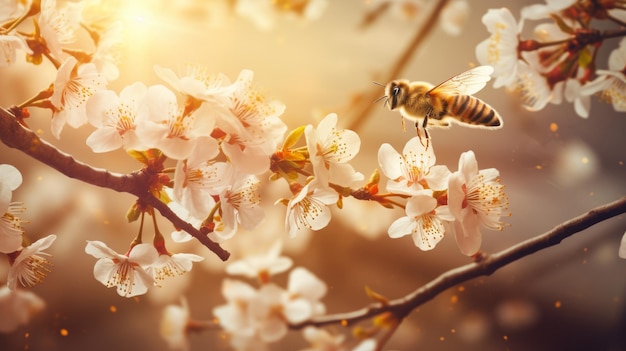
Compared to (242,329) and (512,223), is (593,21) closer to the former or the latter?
(512,223)

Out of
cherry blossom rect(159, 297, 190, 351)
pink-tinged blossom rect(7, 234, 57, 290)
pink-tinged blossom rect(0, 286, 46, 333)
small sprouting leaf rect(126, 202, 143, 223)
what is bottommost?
pink-tinged blossom rect(0, 286, 46, 333)

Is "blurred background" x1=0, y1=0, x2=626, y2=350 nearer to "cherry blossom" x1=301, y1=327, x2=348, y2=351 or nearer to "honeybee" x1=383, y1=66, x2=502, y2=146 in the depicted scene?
"cherry blossom" x1=301, y1=327, x2=348, y2=351

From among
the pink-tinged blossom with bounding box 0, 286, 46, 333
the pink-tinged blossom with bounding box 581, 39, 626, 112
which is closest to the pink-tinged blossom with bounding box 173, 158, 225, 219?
the pink-tinged blossom with bounding box 0, 286, 46, 333

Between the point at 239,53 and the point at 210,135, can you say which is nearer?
the point at 210,135

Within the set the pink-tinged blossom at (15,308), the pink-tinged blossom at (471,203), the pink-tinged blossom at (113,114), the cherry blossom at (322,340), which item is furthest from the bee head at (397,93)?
the pink-tinged blossom at (15,308)

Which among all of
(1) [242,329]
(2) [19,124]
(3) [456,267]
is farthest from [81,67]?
(3) [456,267]

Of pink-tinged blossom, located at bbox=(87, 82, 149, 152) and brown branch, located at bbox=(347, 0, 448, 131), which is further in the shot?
brown branch, located at bbox=(347, 0, 448, 131)

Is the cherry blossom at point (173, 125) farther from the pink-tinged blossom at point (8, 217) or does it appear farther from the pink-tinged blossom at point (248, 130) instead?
the pink-tinged blossom at point (8, 217)
